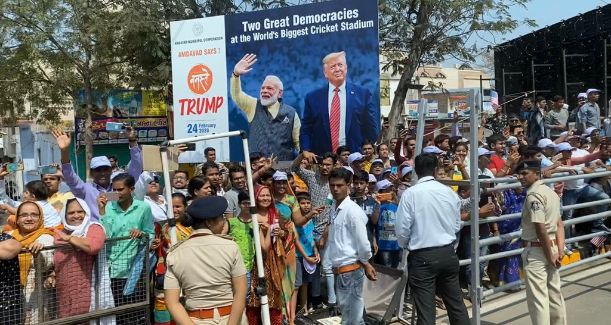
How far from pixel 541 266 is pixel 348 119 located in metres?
4.18

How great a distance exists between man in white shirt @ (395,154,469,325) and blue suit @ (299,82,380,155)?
3835 millimetres

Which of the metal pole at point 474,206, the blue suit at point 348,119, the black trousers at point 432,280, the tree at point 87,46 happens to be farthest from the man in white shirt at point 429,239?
the tree at point 87,46

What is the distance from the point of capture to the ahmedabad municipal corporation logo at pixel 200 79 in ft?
33.2

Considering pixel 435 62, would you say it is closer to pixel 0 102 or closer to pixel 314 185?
pixel 314 185

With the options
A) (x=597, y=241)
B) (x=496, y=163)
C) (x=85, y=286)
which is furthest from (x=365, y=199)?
(x=597, y=241)

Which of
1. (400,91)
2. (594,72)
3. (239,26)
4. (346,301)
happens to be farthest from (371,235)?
(594,72)

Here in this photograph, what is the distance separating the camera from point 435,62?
608 inches

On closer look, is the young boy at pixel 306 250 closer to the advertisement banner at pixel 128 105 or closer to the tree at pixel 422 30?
the tree at pixel 422 30

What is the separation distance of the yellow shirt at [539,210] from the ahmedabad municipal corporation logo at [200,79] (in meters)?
6.11

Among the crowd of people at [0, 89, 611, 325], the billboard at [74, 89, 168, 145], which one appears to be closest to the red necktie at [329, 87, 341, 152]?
the crowd of people at [0, 89, 611, 325]

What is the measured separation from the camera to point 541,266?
17.5 feet

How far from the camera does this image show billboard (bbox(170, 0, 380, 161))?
8.91 metres

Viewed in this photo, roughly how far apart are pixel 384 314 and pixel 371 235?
1122 mm

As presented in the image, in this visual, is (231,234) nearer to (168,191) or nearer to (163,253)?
(163,253)
